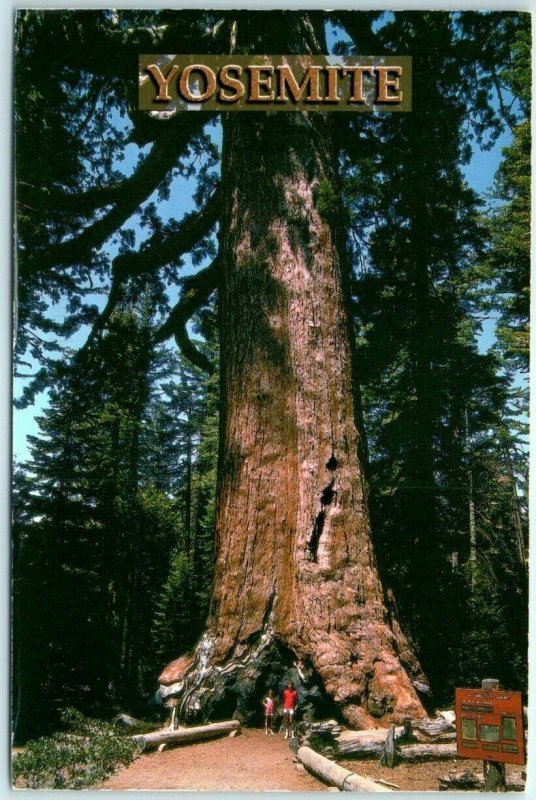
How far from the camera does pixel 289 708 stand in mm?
5375

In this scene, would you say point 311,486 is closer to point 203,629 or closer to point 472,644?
point 203,629

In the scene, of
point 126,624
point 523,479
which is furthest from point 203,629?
point 523,479

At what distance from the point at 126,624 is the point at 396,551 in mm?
2428

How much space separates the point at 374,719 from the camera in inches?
206

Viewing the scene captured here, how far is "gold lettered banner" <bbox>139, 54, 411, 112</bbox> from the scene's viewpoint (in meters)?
5.75

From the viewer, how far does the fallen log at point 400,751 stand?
16.9ft

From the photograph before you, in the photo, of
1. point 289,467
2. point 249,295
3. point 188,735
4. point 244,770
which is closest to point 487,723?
point 244,770

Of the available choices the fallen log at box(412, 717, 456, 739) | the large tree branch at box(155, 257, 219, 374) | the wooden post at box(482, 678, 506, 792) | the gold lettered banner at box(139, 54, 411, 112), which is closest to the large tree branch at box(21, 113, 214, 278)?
the gold lettered banner at box(139, 54, 411, 112)

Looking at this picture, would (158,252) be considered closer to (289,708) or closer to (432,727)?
(289,708)

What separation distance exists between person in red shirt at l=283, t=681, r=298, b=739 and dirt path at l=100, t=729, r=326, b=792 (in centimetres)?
10

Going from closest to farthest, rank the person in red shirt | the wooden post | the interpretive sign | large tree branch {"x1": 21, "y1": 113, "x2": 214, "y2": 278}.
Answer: the interpretive sign, the wooden post, the person in red shirt, large tree branch {"x1": 21, "y1": 113, "x2": 214, "y2": 278}

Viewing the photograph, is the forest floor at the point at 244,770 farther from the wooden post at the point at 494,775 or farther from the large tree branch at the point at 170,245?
the large tree branch at the point at 170,245

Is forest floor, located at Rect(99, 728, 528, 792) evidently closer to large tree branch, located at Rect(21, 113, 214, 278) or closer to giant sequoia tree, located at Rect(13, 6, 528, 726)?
giant sequoia tree, located at Rect(13, 6, 528, 726)

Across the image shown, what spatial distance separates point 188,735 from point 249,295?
12.0ft
